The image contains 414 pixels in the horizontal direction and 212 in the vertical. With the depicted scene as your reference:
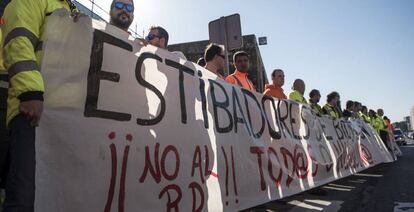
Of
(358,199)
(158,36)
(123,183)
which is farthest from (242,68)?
(123,183)

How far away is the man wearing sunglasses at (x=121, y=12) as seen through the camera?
10.5 ft

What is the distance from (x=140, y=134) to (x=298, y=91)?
4.65 metres

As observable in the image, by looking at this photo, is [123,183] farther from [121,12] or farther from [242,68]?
[242,68]

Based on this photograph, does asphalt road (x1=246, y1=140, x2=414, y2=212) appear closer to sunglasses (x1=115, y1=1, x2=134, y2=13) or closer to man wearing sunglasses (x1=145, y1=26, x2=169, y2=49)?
man wearing sunglasses (x1=145, y1=26, x2=169, y2=49)

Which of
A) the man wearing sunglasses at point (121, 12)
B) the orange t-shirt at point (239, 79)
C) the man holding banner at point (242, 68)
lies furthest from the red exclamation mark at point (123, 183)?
the man holding banner at point (242, 68)

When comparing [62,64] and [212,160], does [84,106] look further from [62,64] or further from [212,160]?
[212,160]

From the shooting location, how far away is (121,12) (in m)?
3.21

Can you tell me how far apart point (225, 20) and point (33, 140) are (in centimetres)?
483

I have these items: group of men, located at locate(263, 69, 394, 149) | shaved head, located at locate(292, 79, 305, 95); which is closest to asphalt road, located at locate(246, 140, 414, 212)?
group of men, located at locate(263, 69, 394, 149)

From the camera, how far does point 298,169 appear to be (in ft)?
16.5

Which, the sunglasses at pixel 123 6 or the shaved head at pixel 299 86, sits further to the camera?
the shaved head at pixel 299 86

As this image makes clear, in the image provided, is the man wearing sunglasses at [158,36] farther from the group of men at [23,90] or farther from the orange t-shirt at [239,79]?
the group of men at [23,90]

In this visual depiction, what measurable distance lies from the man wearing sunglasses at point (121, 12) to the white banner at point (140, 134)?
13.4 inches

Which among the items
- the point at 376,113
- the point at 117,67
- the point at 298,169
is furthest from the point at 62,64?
the point at 376,113
